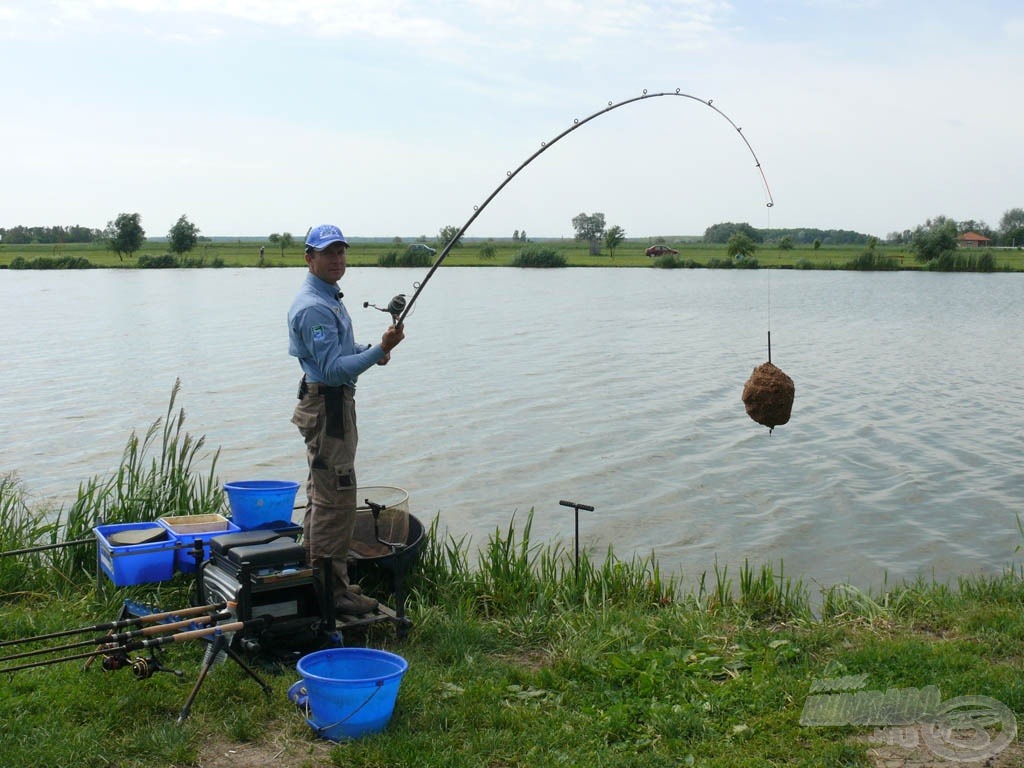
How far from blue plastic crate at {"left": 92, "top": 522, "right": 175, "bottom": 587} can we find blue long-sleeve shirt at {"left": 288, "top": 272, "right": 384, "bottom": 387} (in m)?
1.36

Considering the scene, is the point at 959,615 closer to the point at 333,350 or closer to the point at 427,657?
the point at 427,657

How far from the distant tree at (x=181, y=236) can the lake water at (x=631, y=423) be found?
59.8 m

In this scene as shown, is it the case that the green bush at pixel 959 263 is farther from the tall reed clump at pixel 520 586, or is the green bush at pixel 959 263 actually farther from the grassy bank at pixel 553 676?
the tall reed clump at pixel 520 586

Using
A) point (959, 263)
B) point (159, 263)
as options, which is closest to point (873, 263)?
point (959, 263)

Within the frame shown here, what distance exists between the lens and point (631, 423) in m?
14.8

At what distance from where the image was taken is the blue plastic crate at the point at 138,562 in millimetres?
5270

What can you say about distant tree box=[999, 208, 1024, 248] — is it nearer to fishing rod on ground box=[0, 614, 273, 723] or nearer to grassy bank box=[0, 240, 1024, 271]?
grassy bank box=[0, 240, 1024, 271]

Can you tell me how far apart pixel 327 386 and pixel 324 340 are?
251mm

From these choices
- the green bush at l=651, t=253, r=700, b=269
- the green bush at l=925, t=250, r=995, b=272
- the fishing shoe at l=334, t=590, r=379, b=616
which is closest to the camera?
Answer: the fishing shoe at l=334, t=590, r=379, b=616

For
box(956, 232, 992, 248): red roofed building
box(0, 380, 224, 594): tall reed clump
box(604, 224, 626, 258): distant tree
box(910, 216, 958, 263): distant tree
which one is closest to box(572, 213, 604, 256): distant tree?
box(604, 224, 626, 258): distant tree

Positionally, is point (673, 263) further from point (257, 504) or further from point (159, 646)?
point (159, 646)

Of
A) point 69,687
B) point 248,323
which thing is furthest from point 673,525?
point 248,323

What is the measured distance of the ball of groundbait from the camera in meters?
6.19

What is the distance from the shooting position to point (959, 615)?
5695 mm
